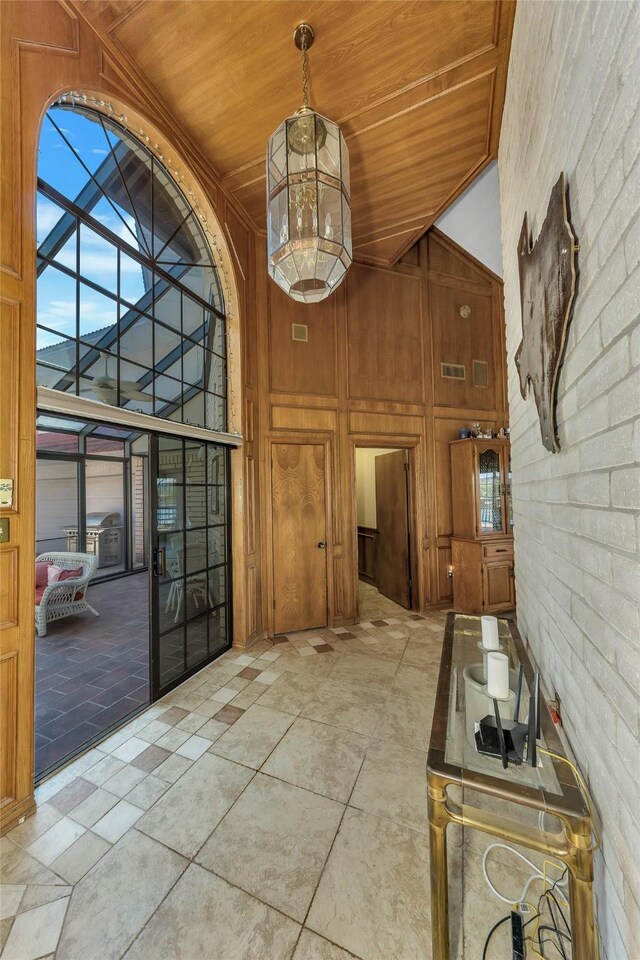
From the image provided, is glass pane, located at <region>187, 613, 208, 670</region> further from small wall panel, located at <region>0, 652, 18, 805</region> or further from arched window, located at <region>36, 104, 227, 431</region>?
arched window, located at <region>36, 104, 227, 431</region>

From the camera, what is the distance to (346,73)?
2.41 meters

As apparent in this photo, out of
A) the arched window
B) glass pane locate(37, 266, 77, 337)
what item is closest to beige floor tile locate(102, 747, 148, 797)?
the arched window

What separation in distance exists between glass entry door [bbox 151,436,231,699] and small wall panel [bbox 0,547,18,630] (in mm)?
1066

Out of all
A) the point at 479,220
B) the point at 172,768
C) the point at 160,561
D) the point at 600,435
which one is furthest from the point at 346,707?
the point at 479,220

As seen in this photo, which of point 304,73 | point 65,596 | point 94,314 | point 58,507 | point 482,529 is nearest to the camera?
point 304,73

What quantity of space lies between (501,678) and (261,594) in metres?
2.83

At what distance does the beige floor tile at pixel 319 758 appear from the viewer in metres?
1.90

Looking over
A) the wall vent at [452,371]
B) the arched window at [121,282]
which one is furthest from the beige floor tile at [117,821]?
the wall vent at [452,371]

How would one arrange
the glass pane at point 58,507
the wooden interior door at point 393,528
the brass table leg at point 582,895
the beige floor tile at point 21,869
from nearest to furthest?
the brass table leg at point 582,895 → the beige floor tile at point 21,869 → the wooden interior door at point 393,528 → the glass pane at point 58,507

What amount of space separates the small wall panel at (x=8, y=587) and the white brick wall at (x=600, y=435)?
228 cm

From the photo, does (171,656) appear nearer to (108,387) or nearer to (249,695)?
(249,695)

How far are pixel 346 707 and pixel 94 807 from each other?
1514 millimetres

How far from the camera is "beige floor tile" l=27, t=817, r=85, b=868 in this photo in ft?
5.10

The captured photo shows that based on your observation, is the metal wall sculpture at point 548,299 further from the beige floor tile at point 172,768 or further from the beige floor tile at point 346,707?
the beige floor tile at point 172,768
